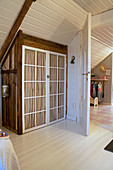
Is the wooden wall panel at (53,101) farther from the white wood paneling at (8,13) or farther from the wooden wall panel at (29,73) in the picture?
the white wood paneling at (8,13)

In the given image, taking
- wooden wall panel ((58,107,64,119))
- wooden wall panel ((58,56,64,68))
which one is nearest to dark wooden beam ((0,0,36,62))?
wooden wall panel ((58,56,64,68))

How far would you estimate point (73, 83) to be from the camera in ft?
13.2

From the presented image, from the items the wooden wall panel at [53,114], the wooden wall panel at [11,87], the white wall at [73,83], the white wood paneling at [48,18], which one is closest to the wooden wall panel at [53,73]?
the white wall at [73,83]

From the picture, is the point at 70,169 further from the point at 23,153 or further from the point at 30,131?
the point at 30,131

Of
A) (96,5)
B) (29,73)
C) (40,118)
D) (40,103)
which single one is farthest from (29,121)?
(96,5)

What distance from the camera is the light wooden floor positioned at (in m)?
1.96

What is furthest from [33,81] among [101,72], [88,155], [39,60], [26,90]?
[101,72]

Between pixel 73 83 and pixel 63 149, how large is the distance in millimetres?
2017

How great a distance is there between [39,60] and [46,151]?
1988 millimetres

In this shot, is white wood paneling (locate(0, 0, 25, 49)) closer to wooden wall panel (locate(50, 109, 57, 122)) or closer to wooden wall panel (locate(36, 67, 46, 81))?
wooden wall panel (locate(36, 67, 46, 81))

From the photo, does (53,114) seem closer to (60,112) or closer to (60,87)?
(60,112)

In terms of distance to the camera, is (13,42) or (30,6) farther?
(13,42)

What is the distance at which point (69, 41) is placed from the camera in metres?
4.03

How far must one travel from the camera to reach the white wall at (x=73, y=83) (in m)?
3.93
